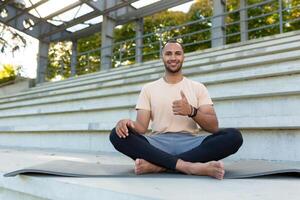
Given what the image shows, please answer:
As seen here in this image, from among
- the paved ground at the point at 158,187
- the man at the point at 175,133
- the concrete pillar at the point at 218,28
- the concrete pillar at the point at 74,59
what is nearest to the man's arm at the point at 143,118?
the man at the point at 175,133

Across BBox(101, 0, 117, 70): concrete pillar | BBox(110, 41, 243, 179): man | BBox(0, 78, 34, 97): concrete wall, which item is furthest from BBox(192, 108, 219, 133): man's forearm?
BBox(0, 78, 34, 97): concrete wall

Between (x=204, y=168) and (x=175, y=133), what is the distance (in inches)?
15.8

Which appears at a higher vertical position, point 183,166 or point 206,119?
point 206,119

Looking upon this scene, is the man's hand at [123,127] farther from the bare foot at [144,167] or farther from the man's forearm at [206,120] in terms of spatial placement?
the man's forearm at [206,120]

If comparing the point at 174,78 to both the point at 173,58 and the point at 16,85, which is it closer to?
the point at 173,58

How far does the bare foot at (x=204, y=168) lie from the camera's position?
5.04 ft

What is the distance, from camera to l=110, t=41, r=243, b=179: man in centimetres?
167

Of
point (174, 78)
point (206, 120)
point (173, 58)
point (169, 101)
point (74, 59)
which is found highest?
point (74, 59)

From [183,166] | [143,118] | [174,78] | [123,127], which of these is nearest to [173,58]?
[174,78]

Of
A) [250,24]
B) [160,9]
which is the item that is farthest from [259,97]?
[250,24]

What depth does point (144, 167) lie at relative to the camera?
170 centimetres

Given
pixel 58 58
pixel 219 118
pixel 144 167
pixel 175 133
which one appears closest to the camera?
pixel 144 167

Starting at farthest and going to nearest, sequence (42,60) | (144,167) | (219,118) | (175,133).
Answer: (42,60), (219,118), (175,133), (144,167)

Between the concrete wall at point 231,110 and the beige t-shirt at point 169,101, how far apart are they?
0.45m
